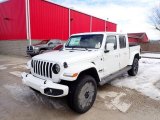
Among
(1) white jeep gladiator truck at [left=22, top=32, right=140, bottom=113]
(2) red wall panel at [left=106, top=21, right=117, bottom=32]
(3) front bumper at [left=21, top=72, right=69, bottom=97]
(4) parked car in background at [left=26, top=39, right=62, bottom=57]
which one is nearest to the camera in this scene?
(3) front bumper at [left=21, top=72, right=69, bottom=97]

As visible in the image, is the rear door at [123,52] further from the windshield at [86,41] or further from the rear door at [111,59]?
the windshield at [86,41]

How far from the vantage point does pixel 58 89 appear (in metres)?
3.14

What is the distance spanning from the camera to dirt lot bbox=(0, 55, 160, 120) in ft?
11.2

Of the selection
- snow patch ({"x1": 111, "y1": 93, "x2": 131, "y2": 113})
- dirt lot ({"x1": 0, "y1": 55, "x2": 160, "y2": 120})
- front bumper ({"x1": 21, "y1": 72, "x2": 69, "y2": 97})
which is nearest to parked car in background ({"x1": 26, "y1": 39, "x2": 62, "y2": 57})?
dirt lot ({"x1": 0, "y1": 55, "x2": 160, "y2": 120})

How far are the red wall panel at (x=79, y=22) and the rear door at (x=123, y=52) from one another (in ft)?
52.6

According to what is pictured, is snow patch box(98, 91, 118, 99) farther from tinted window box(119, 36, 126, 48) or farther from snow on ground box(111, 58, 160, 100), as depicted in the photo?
tinted window box(119, 36, 126, 48)

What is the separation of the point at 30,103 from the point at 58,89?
1370 millimetres

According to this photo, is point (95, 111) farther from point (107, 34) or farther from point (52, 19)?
point (52, 19)

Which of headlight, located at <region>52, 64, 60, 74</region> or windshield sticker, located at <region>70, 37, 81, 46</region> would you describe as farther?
windshield sticker, located at <region>70, 37, 81, 46</region>

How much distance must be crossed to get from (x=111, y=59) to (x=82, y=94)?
1.77 m

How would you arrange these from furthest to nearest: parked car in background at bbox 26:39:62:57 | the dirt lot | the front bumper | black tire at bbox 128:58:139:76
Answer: parked car in background at bbox 26:39:62:57
black tire at bbox 128:58:139:76
the dirt lot
the front bumper

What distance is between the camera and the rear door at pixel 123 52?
551 centimetres

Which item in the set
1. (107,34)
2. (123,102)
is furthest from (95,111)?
(107,34)

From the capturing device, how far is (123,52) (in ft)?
18.6
